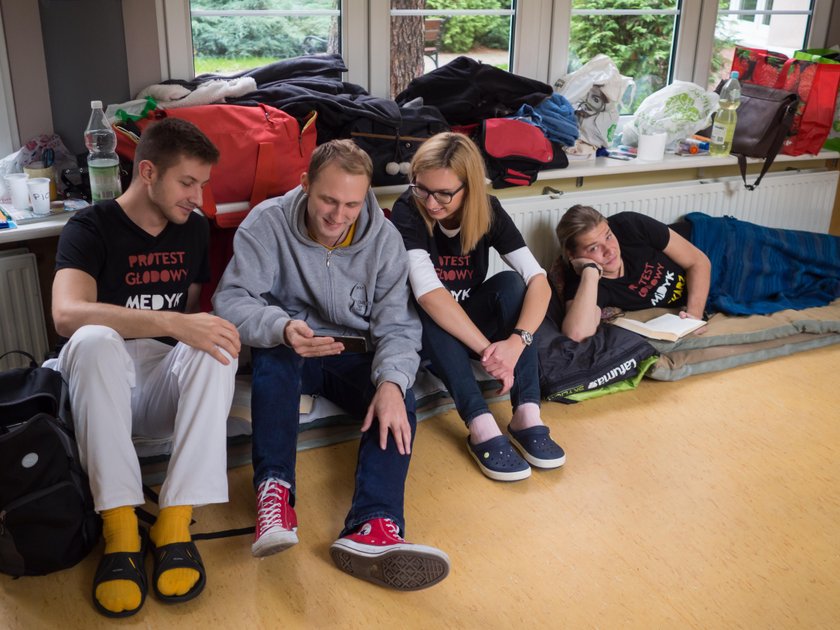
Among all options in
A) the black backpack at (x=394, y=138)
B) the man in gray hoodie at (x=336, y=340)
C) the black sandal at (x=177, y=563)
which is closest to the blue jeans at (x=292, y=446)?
the man in gray hoodie at (x=336, y=340)

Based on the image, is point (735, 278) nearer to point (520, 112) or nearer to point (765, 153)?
point (765, 153)

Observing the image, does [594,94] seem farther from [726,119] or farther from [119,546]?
[119,546]

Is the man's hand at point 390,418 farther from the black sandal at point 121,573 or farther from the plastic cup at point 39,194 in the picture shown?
the plastic cup at point 39,194

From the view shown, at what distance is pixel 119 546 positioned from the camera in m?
1.75

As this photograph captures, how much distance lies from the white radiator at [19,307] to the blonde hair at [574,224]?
1663 millimetres

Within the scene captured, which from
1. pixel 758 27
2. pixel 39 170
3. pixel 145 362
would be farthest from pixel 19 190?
pixel 758 27

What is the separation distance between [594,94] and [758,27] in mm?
1161

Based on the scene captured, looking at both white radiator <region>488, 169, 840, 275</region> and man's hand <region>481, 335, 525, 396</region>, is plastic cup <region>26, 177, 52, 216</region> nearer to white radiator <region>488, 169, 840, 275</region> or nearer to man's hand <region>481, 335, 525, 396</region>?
man's hand <region>481, 335, 525, 396</region>

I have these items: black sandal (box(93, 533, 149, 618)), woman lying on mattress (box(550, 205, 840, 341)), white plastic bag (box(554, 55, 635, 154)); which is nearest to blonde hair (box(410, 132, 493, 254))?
woman lying on mattress (box(550, 205, 840, 341))

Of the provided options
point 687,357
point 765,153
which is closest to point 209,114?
point 687,357

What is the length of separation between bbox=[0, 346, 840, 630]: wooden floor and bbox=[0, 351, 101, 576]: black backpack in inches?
3.2

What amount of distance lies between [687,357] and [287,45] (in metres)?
1.71

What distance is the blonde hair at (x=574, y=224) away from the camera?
288 centimetres

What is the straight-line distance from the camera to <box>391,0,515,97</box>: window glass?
9.98ft
